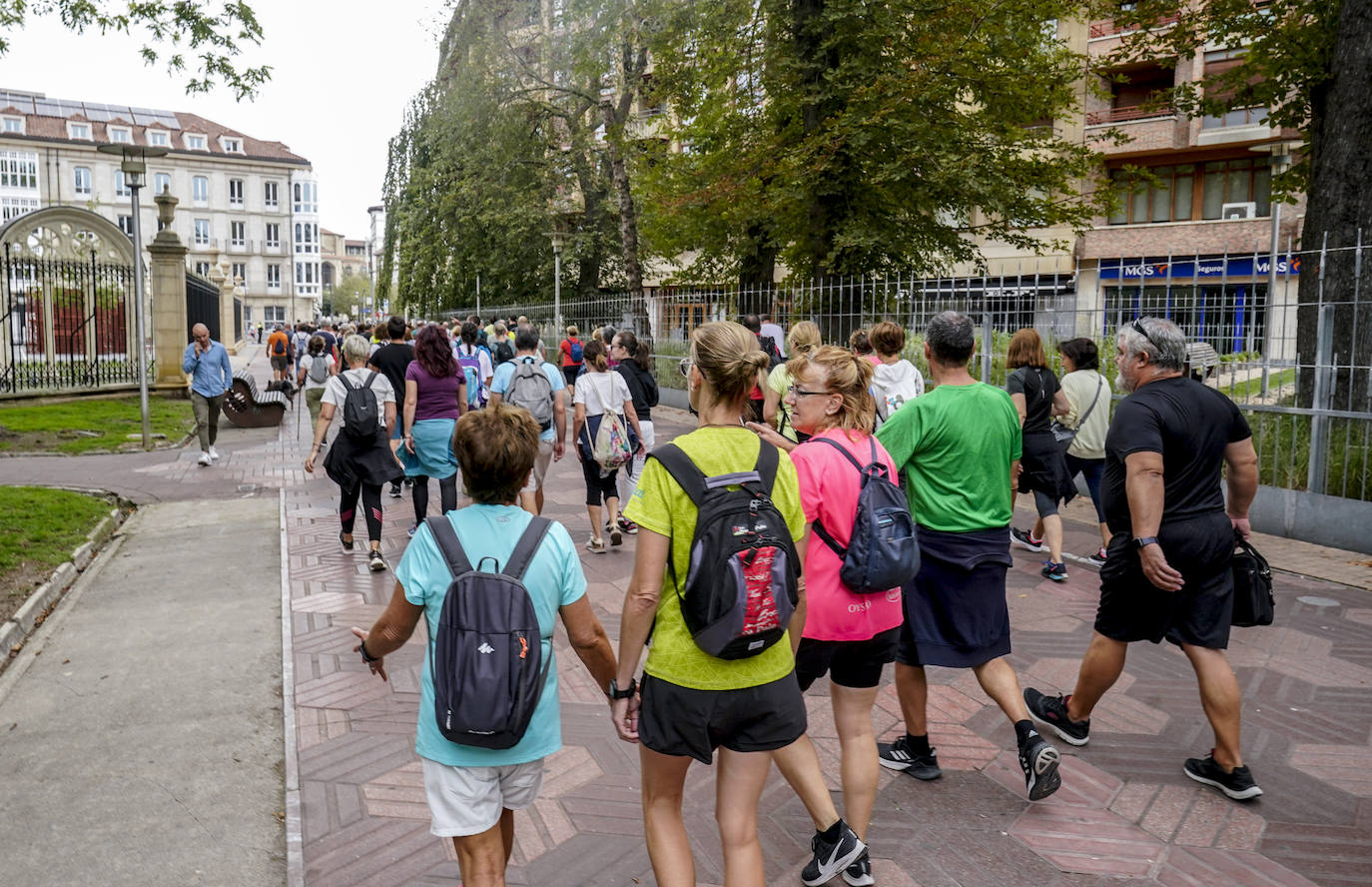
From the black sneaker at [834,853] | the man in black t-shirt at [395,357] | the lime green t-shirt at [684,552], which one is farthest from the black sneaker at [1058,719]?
the man in black t-shirt at [395,357]

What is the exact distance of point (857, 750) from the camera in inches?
129

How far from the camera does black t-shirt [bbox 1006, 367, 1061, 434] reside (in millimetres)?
6820

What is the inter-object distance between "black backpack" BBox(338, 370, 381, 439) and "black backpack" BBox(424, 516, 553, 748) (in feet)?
17.1

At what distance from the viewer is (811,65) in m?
15.1

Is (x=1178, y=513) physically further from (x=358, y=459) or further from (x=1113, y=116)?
(x=1113, y=116)

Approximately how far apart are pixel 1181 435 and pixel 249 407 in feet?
54.3

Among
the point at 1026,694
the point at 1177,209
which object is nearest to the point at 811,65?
the point at 1026,694

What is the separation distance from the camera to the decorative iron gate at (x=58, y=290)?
63.1ft

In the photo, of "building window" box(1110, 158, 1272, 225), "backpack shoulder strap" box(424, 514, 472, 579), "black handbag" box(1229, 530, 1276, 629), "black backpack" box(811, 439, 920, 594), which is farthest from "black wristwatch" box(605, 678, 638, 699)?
"building window" box(1110, 158, 1272, 225)

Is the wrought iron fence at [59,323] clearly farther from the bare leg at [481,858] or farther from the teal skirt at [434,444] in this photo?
the bare leg at [481,858]

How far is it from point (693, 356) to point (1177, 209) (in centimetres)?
3481

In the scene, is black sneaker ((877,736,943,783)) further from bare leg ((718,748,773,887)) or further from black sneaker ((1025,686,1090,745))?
bare leg ((718,748,773,887))

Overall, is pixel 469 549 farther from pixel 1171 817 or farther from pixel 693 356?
pixel 1171 817

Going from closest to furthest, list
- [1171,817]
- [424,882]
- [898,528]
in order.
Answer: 1. [898,528]
2. [424,882]
3. [1171,817]
